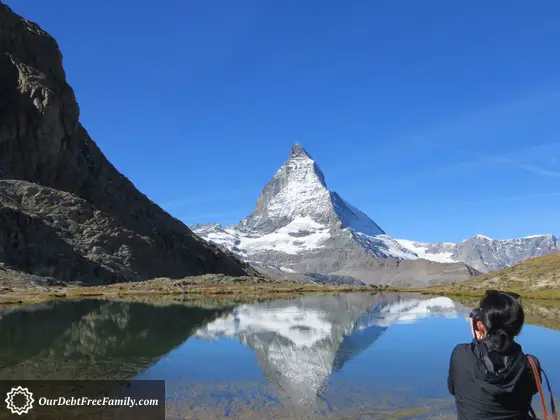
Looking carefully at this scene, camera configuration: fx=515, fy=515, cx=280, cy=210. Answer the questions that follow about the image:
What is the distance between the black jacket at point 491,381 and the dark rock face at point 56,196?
5392 inches

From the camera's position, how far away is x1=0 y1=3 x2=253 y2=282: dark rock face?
138125mm

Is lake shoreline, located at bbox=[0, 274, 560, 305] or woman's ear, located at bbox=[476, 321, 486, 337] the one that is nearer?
woman's ear, located at bbox=[476, 321, 486, 337]

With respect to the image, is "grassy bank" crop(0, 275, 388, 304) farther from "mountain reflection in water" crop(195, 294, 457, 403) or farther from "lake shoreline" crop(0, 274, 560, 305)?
"mountain reflection in water" crop(195, 294, 457, 403)

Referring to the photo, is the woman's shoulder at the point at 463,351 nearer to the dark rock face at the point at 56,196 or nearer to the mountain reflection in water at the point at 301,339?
the mountain reflection in water at the point at 301,339

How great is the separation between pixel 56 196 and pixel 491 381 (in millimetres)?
169761

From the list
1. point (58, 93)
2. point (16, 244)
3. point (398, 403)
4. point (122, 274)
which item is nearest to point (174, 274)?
point (122, 274)

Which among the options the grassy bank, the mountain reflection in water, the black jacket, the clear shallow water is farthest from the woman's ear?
the grassy bank

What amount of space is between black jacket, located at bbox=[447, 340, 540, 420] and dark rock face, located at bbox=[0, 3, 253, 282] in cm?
13695

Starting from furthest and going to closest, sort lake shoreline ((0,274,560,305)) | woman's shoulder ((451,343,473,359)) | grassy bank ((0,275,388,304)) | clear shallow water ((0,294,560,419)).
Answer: grassy bank ((0,275,388,304)) < lake shoreline ((0,274,560,305)) < clear shallow water ((0,294,560,419)) < woman's shoulder ((451,343,473,359))

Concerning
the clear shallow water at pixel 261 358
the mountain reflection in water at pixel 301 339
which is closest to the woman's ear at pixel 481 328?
the clear shallow water at pixel 261 358

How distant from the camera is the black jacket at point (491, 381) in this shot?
7.17 m

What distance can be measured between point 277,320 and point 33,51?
602ft

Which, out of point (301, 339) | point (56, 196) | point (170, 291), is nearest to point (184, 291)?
point (170, 291)

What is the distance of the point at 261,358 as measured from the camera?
1248 inches
